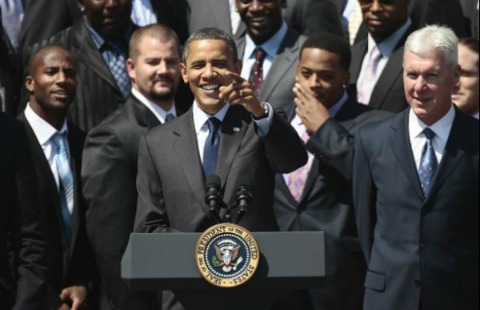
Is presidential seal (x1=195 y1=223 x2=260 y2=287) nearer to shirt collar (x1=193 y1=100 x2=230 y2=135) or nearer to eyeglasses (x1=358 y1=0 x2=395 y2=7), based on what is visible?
shirt collar (x1=193 y1=100 x2=230 y2=135)

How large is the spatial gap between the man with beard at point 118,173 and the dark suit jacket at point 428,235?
1.46 meters

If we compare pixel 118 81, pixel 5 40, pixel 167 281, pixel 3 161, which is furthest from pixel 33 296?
pixel 5 40

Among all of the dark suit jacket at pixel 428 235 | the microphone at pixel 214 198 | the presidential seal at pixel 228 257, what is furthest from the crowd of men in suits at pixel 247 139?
the presidential seal at pixel 228 257

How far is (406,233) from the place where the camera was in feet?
22.7

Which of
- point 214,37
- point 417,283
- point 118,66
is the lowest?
point 417,283

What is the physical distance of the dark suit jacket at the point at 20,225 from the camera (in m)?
6.28

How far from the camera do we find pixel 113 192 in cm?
780

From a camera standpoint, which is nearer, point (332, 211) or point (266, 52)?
point (332, 211)

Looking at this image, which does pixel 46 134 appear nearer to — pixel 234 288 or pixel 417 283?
pixel 417 283

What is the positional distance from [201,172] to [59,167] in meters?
1.91

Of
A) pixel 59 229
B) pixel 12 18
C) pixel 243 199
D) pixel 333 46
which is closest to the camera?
pixel 243 199

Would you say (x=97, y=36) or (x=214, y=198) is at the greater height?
(x=214, y=198)

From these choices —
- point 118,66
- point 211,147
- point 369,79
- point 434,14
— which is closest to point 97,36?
point 118,66

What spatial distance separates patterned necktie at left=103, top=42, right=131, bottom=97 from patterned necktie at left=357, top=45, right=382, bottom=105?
152cm
